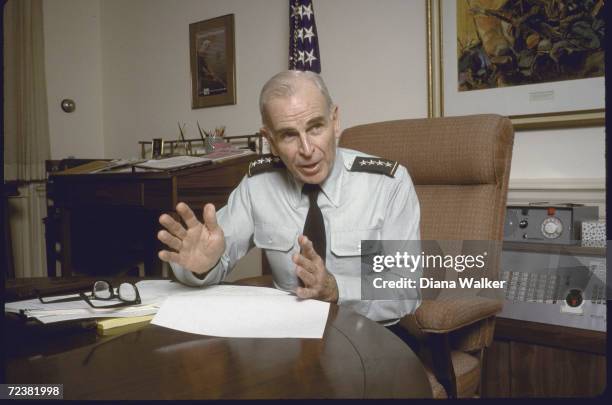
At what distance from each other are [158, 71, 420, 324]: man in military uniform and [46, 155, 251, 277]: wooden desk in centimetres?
62

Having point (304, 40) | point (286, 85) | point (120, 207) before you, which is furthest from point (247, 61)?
point (286, 85)

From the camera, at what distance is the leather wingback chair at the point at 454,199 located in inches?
35.6

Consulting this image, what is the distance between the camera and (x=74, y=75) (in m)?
3.05

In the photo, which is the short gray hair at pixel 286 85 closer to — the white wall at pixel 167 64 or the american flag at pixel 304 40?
the american flag at pixel 304 40

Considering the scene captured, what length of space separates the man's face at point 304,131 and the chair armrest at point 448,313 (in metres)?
0.38

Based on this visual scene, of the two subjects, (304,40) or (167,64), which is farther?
(167,64)

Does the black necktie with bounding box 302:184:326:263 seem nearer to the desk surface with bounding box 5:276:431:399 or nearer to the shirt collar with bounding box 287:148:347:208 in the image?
the shirt collar with bounding box 287:148:347:208

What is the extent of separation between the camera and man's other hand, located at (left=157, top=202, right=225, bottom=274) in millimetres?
832

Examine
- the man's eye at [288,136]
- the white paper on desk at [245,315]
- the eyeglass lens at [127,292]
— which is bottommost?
the white paper on desk at [245,315]

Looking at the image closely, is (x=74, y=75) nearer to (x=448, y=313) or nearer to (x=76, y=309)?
(x=76, y=309)

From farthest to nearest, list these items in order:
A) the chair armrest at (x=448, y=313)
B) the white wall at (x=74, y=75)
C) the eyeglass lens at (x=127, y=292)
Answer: the white wall at (x=74, y=75) → the chair armrest at (x=448, y=313) → the eyeglass lens at (x=127, y=292)

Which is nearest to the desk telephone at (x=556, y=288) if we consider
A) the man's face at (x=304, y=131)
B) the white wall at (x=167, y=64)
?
the man's face at (x=304, y=131)

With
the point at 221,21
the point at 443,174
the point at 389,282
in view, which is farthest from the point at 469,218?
the point at 221,21

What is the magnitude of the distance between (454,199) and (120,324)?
852 millimetres
